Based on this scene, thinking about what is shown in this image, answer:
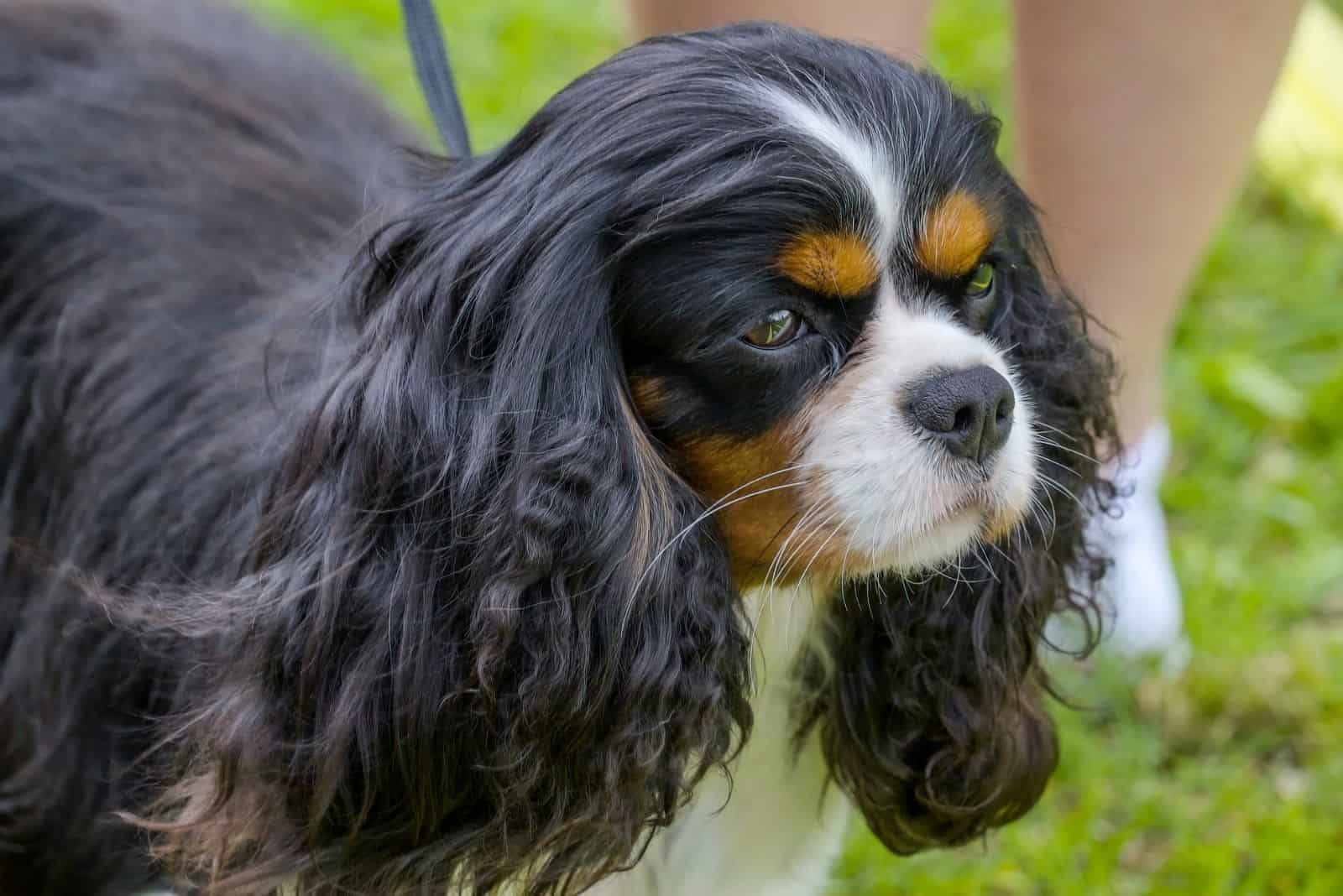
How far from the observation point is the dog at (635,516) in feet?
6.19

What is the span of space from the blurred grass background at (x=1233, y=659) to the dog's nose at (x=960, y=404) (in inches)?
19.8

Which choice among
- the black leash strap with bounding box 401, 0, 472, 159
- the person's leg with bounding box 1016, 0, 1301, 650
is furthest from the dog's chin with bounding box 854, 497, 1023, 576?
the person's leg with bounding box 1016, 0, 1301, 650

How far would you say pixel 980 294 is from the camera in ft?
6.94

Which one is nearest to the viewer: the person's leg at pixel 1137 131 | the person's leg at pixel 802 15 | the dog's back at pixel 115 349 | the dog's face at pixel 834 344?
the dog's face at pixel 834 344

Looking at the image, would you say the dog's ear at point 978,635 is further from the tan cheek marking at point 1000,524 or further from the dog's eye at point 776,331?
the dog's eye at point 776,331

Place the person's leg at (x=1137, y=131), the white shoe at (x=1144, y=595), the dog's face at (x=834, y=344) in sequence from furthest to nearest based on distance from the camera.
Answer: the white shoe at (x=1144, y=595) → the person's leg at (x=1137, y=131) → the dog's face at (x=834, y=344)

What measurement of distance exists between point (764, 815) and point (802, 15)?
47.5 inches

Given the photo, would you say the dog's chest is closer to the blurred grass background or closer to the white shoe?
the blurred grass background

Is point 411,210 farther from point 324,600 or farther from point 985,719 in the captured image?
point 985,719

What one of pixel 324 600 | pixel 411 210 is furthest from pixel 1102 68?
pixel 324 600

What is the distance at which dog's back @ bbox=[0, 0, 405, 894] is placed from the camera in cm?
246

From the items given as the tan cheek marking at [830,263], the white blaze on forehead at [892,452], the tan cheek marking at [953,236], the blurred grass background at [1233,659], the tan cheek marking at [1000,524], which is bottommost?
the blurred grass background at [1233,659]

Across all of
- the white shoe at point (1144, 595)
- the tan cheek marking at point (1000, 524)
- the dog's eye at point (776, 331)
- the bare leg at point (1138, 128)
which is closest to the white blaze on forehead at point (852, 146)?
the dog's eye at point (776, 331)

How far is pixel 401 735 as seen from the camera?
195 centimetres
